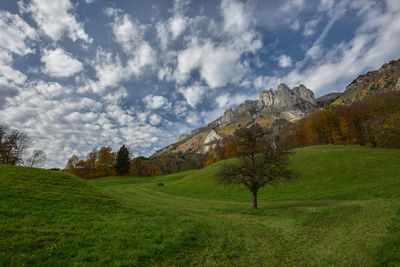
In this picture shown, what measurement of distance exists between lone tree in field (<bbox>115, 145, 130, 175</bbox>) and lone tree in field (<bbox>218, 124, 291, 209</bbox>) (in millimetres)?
83051

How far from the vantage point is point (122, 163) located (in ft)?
309

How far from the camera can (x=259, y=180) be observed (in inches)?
926

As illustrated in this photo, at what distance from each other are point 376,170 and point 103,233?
46.4 m

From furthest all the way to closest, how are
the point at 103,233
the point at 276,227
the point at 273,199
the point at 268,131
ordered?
the point at 273,199, the point at 268,131, the point at 276,227, the point at 103,233

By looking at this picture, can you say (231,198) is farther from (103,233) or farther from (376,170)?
(376,170)

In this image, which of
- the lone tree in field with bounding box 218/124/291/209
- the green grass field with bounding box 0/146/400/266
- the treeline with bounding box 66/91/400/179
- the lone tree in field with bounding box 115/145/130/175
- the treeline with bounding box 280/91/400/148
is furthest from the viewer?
the lone tree in field with bounding box 115/145/130/175

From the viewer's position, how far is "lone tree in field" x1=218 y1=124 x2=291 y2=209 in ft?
78.6

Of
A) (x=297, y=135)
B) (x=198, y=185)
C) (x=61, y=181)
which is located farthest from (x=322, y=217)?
(x=297, y=135)

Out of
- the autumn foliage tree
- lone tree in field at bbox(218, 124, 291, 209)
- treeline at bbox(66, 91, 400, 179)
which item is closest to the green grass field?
lone tree in field at bbox(218, 124, 291, 209)

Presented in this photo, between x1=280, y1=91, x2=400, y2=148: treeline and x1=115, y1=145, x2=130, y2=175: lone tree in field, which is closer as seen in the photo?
x1=280, y1=91, x2=400, y2=148: treeline

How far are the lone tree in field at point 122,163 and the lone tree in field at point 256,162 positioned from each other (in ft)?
272

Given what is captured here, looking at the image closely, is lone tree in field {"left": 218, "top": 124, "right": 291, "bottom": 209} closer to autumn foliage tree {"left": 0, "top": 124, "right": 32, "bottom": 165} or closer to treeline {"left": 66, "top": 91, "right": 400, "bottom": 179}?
treeline {"left": 66, "top": 91, "right": 400, "bottom": 179}

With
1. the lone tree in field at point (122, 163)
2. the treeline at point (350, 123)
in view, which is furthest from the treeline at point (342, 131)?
the lone tree in field at point (122, 163)

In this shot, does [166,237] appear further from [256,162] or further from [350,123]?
[350,123]
